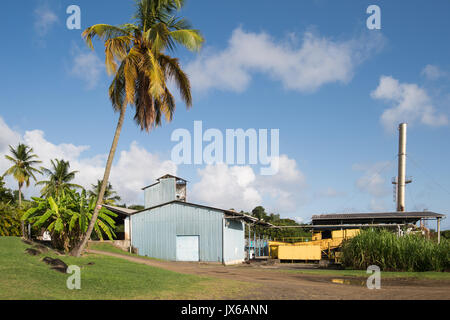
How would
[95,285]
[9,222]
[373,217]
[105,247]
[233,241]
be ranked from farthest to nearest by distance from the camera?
[373,217] < [105,247] < [233,241] < [9,222] < [95,285]

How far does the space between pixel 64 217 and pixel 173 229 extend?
1184cm

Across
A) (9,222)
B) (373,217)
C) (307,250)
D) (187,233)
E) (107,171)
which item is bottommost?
(307,250)

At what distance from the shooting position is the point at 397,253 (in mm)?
20219

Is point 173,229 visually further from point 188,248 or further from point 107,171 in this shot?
point 107,171

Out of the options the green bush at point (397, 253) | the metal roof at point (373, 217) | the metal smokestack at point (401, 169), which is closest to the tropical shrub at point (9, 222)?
the green bush at point (397, 253)

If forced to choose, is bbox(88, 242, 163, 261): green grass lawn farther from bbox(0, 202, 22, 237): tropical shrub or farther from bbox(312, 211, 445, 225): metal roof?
bbox(312, 211, 445, 225): metal roof

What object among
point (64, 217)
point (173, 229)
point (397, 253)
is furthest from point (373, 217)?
point (64, 217)

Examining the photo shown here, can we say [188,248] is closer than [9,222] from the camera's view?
No

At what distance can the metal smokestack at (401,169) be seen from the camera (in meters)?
48.5

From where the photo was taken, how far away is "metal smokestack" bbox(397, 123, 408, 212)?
48531mm

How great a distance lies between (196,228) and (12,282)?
19.8m

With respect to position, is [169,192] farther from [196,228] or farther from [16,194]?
[16,194]
